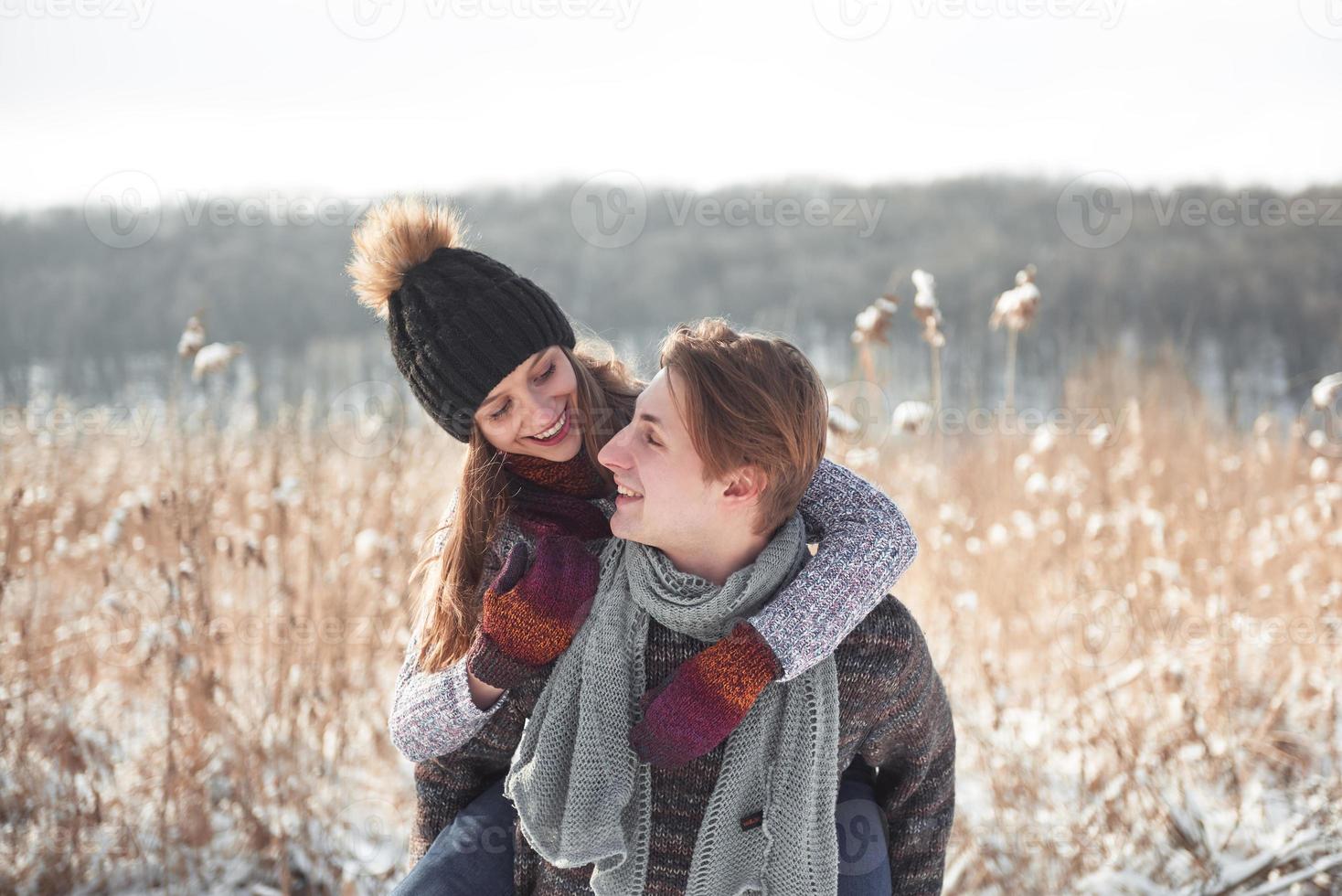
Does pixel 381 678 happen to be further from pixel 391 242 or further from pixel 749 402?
pixel 749 402

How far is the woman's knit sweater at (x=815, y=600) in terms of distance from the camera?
1.27m

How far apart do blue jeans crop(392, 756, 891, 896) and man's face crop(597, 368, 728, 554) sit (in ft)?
1.61

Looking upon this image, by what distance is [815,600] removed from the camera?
129cm

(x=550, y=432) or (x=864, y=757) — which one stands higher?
(x=550, y=432)

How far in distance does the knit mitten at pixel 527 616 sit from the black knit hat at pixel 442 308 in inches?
13.7

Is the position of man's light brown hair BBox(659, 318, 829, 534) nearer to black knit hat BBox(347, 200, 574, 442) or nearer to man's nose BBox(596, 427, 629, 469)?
man's nose BBox(596, 427, 629, 469)

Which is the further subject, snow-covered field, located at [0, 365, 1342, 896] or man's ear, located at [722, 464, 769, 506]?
snow-covered field, located at [0, 365, 1342, 896]

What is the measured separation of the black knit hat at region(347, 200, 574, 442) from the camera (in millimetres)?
1632

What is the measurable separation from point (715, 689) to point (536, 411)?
1.92 feet

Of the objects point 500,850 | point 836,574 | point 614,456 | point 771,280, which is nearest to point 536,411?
point 614,456

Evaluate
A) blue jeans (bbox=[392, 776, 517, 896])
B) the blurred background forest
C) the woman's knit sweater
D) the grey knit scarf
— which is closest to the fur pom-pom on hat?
the woman's knit sweater

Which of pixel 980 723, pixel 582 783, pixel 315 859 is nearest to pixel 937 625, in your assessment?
pixel 980 723

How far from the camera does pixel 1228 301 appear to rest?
13.8 m

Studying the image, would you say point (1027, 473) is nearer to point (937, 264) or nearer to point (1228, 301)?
point (1228, 301)
